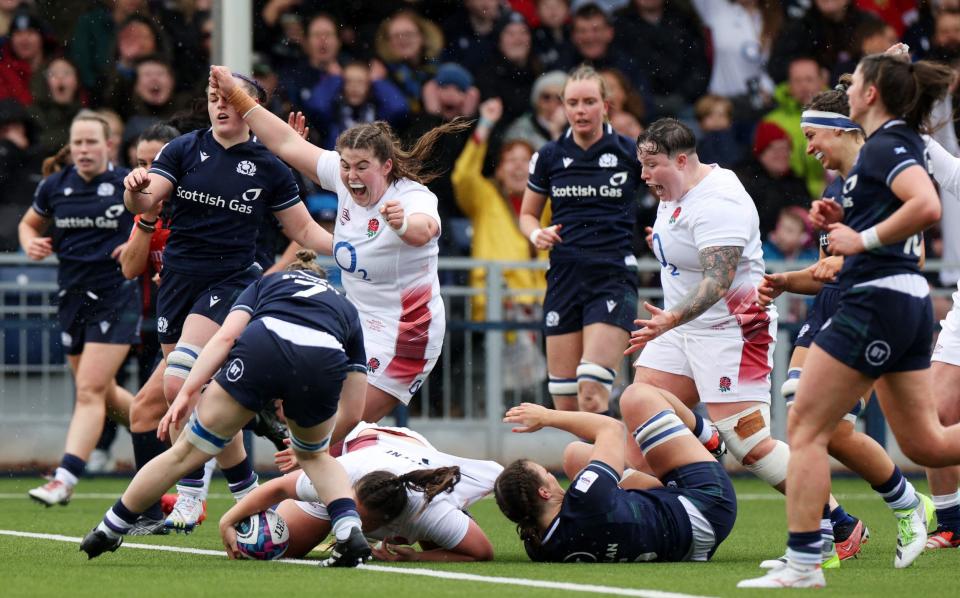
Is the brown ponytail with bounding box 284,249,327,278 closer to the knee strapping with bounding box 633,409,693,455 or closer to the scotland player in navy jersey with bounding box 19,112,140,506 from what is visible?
the knee strapping with bounding box 633,409,693,455

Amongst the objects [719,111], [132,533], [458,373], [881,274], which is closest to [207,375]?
[132,533]

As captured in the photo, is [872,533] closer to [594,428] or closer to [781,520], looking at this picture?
[781,520]

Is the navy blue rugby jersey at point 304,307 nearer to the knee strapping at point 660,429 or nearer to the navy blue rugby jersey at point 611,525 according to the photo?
the navy blue rugby jersey at point 611,525

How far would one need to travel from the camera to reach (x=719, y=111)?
14789 millimetres

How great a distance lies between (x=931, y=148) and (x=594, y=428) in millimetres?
2283

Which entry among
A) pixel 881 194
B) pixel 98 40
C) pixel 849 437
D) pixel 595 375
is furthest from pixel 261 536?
pixel 98 40

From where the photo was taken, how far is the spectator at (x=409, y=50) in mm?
14516

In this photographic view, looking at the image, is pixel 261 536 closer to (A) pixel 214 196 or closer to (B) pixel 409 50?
(A) pixel 214 196

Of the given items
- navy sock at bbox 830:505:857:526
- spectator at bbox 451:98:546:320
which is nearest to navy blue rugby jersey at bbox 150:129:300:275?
navy sock at bbox 830:505:857:526

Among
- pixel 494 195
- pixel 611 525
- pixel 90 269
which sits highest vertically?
pixel 494 195

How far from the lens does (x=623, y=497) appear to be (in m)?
7.18

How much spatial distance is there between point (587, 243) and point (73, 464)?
3736 millimetres

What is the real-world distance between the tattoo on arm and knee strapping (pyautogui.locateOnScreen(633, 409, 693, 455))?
476 millimetres

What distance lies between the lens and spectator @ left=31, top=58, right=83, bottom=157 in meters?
14.0
